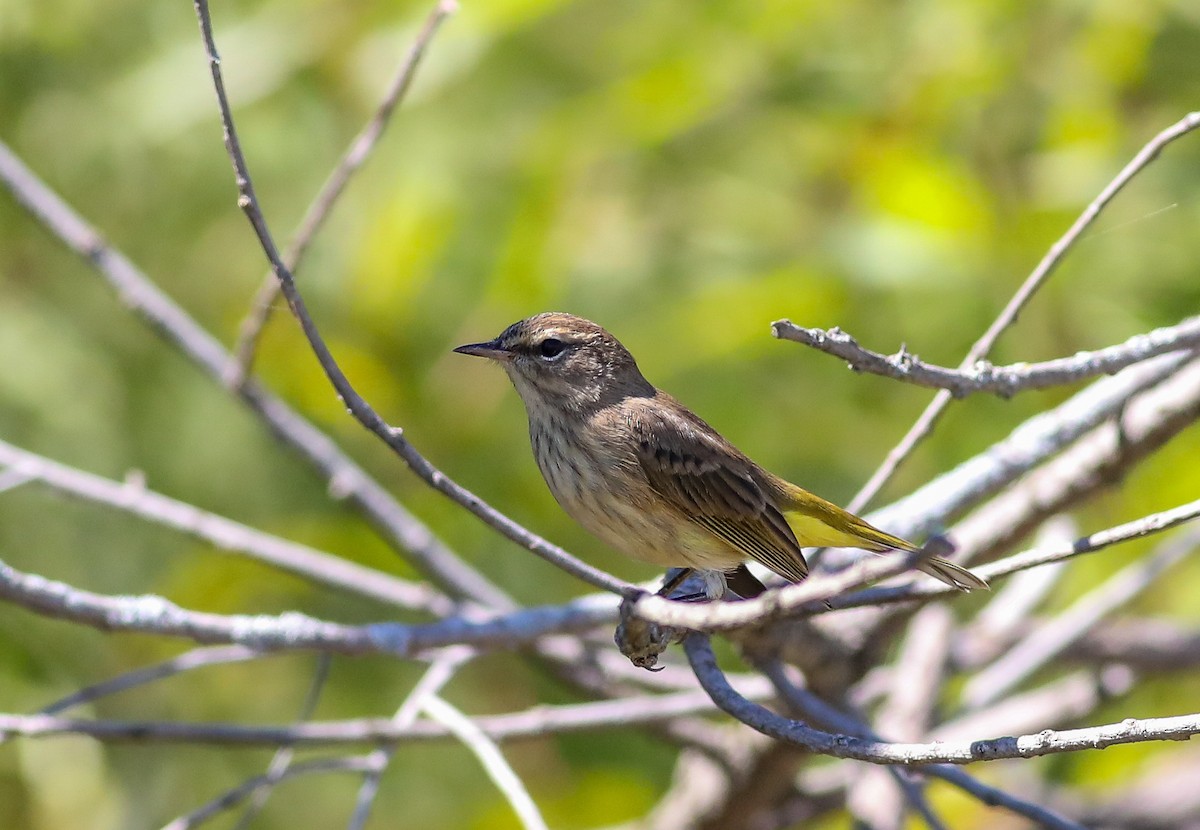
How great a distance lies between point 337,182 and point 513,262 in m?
0.82

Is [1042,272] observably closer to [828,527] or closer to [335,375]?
[828,527]

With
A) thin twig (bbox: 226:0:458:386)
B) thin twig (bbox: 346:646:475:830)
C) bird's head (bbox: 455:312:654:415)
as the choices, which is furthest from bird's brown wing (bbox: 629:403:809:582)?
thin twig (bbox: 226:0:458:386)

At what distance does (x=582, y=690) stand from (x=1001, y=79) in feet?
6.81

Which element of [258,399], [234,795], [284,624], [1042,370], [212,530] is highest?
[258,399]

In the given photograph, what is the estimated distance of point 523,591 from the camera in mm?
3832

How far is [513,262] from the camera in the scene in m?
3.25

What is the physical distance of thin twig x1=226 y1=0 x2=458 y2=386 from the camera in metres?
2.31

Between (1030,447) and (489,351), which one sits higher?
(489,351)

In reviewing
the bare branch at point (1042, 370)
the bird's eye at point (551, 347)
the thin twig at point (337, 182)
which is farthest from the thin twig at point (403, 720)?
the bare branch at point (1042, 370)

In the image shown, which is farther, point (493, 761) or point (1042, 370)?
point (493, 761)

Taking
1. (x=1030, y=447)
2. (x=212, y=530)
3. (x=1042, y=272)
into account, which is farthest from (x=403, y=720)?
(x=1042, y=272)

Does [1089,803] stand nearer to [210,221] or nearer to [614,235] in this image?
[614,235]

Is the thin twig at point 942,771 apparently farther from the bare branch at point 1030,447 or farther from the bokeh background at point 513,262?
the bokeh background at point 513,262

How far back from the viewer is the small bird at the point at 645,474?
2596 millimetres
